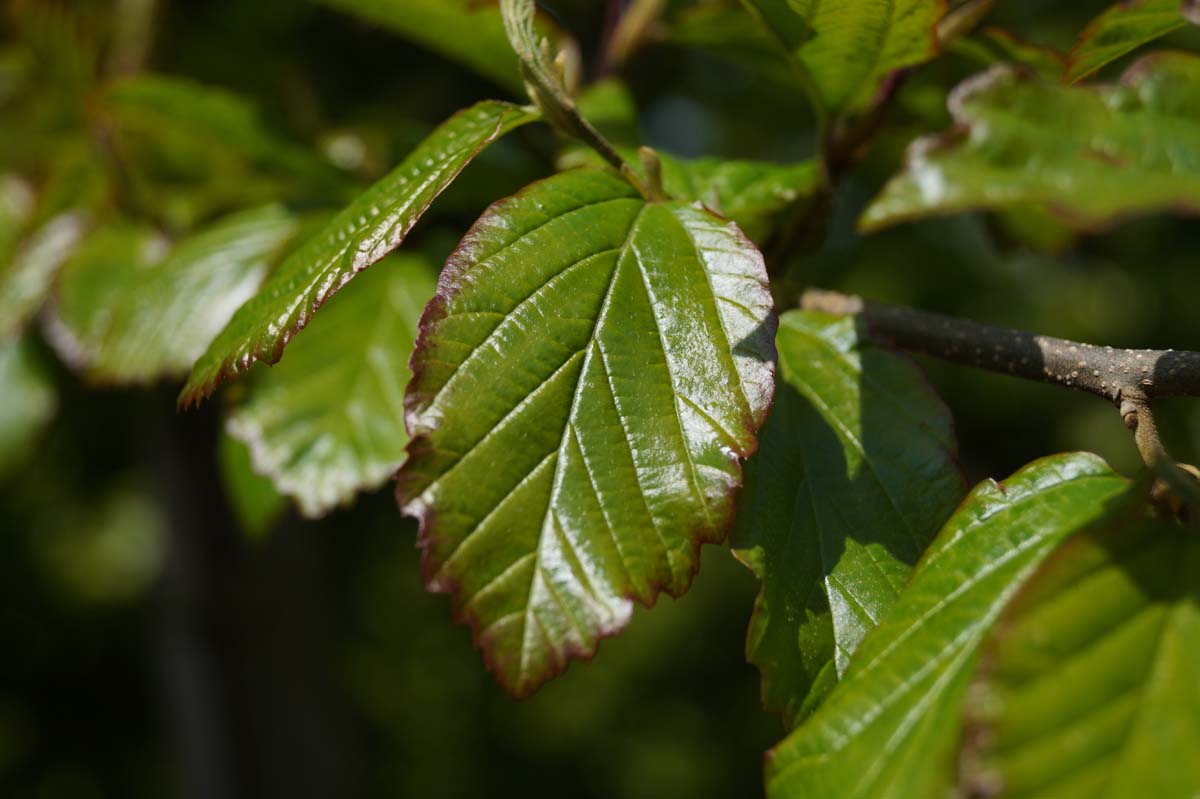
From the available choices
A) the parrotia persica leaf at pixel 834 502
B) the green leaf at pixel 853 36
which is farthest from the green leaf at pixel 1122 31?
the parrotia persica leaf at pixel 834 502

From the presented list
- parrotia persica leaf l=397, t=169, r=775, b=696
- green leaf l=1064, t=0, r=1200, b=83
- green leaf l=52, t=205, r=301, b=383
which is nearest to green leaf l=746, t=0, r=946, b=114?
green leaf l=1064, t=0, r=1200, b=83

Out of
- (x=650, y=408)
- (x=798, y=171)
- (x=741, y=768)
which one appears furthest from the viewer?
(x=741, y=768)

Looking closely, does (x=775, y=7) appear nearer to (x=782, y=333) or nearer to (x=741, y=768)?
(x=782, y=333)

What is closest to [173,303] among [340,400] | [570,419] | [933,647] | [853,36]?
[340,400]

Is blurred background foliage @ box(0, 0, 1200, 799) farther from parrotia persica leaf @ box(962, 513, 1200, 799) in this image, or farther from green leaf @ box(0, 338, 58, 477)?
parrotia persica leaf @ box(962, 513, 1200, 799)

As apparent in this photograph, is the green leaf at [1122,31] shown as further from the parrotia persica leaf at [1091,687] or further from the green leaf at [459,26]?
the green leaf at [459,26]

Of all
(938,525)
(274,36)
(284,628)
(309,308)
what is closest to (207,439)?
(284,628)
